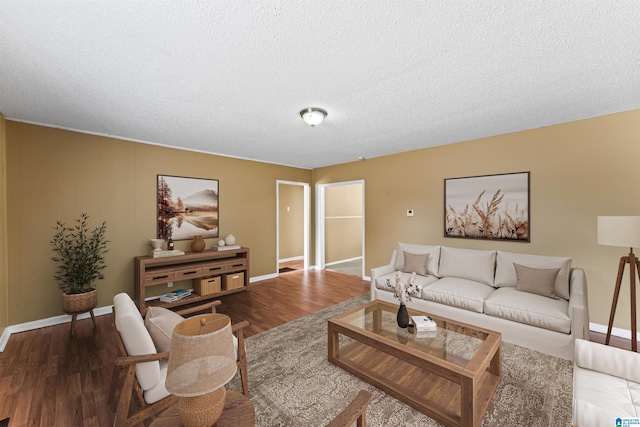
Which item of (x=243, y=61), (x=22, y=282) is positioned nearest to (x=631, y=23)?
(x=243, y=61)

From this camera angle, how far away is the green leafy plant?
3.16 m

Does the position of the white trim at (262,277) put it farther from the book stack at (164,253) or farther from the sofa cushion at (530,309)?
the sofa cushion at (530,309)

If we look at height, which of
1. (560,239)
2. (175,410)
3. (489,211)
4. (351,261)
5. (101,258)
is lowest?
(351,261)

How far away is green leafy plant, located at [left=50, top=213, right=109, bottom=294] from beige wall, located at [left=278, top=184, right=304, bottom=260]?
4.30 meters

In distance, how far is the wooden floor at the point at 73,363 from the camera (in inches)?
71.1

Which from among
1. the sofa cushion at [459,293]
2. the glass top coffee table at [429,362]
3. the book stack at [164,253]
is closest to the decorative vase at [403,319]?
the glass top coffee table at [429,362]

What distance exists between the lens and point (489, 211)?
3.78 meters

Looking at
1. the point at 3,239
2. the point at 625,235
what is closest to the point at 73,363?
the point at 3,239

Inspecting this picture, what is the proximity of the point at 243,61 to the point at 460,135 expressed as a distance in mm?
3201

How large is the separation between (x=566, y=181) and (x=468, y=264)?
156 centimetres

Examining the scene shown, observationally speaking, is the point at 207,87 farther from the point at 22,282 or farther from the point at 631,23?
the point at 22,282

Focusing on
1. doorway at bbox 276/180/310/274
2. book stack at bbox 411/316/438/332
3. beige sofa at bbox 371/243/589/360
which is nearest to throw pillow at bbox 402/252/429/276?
beige sofa at bbox 371/243/589/360

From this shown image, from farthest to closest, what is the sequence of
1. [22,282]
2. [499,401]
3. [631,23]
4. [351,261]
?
[351,261], [22,282], [499,401], [631,23]

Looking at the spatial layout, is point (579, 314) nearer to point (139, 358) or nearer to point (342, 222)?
point (139, 358)
